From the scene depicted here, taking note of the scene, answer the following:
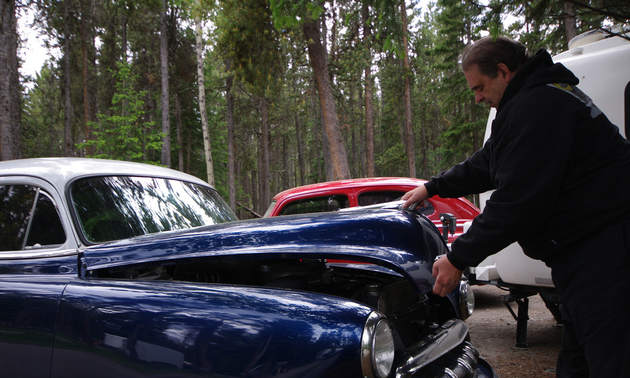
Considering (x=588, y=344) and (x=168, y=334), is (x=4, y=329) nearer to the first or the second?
(x=168, y=334)

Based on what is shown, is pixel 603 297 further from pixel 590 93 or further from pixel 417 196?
pixel 590 93

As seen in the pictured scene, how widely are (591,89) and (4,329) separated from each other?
472 cm

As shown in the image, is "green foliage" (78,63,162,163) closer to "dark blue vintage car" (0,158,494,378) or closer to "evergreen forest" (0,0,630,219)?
"evergreen forest" (0,0,630,219)

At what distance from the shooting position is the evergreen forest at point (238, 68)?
29.9 feet

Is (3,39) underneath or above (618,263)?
above

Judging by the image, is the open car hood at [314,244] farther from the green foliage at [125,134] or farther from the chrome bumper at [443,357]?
the green foliage at [125,134]

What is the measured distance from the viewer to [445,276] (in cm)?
180

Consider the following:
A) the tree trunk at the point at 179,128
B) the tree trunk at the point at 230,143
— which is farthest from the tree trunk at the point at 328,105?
the tree trunk at the point at 179,128

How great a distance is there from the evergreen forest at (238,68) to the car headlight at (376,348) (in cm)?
399

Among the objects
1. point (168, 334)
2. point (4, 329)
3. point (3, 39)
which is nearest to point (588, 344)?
point (168, 334)

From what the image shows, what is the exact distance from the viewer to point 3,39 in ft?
30.3

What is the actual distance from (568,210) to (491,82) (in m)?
0.70

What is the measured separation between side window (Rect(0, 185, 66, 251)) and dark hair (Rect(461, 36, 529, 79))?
251 centimetres

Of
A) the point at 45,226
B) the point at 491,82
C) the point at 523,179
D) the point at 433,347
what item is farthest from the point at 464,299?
the point at 45,226
